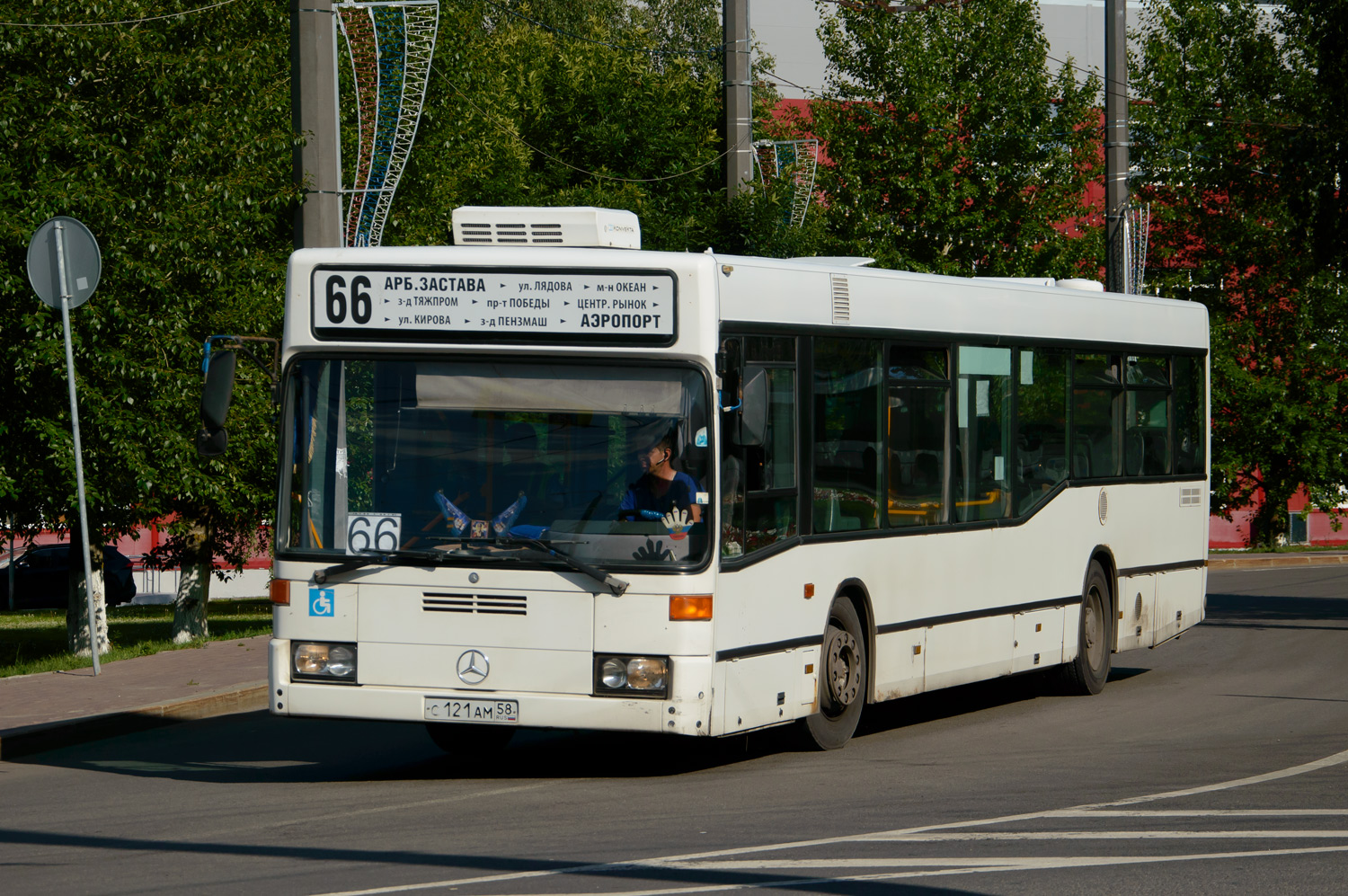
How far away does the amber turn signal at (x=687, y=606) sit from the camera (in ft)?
31.2

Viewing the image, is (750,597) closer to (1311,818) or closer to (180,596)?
(1311,818)

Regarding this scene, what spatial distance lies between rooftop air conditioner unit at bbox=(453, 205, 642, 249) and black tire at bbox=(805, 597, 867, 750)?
252 cm

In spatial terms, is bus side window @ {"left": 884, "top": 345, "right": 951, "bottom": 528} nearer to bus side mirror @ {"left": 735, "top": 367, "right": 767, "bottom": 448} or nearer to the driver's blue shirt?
bus side mirror @ {"left": 735, "top": 367, "right": 767, "bottom": 448}

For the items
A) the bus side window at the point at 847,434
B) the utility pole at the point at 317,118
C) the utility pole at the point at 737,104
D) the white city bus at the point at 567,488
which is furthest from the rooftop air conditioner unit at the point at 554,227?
the utility pole at the point at 737,104

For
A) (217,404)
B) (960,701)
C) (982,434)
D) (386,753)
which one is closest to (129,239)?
(386,753)

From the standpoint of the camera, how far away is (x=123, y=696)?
13.9 m

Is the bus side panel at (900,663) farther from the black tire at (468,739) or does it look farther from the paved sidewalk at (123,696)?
the paved sidewalk at (123,696)

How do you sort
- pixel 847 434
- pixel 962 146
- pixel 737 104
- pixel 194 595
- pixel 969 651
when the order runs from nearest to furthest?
1. pixel 847 434
2. pixel 969 651
3. pixel 194 595
4. pixel 737 104
5. pixel 962 146

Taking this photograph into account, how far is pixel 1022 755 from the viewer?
11.1m

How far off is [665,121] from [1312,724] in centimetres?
2079

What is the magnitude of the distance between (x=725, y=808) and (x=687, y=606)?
1.06 meters

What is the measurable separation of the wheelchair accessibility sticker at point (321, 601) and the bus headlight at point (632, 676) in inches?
58.0

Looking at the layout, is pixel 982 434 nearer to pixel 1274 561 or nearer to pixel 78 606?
pixel 78 606

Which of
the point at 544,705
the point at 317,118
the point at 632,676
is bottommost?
the point at 544,705
